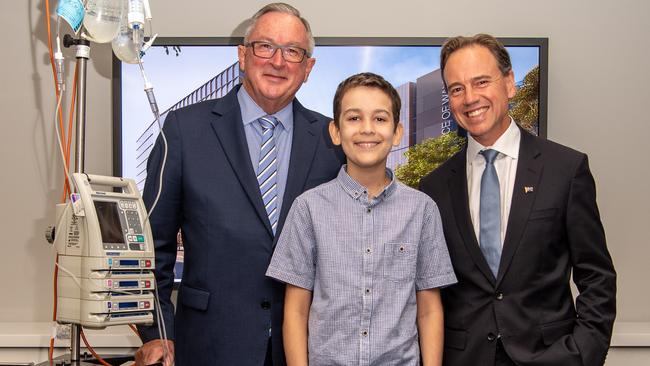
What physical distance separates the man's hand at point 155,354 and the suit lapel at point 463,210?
2.62 feet

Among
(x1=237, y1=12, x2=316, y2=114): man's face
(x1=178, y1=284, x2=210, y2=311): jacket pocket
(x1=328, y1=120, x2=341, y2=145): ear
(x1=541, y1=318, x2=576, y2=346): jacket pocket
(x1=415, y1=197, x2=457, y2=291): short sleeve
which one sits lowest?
(x1=541, y1=318, x2=576, y2=346): jacket pocket

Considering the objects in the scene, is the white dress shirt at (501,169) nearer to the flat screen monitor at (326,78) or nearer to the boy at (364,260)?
the boy at (364,260)

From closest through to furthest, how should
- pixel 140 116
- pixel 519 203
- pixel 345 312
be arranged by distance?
pixel 345 312 → pixel 519 203 → pixel 140 116

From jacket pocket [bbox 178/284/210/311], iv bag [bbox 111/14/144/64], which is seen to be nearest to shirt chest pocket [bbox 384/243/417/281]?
jacket pocket [bbox 178/284/210/311]

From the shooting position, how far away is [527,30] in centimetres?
290

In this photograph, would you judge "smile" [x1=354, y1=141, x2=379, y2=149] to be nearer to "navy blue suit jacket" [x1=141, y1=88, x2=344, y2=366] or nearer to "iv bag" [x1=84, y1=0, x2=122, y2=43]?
"navy blue suit jacket" [x1=141, y1=88, x2=344, y2=366]

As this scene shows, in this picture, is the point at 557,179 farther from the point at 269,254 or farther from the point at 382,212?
the point at 269,254

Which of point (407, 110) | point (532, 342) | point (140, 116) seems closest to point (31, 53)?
point (140, 116)

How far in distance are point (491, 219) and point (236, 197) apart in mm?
662

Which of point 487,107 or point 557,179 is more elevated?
point 487,107

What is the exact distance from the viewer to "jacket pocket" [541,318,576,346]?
161 cm

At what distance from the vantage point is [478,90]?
1.71 m

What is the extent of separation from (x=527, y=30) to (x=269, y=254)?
1.84 metres

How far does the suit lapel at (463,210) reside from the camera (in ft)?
5.38
